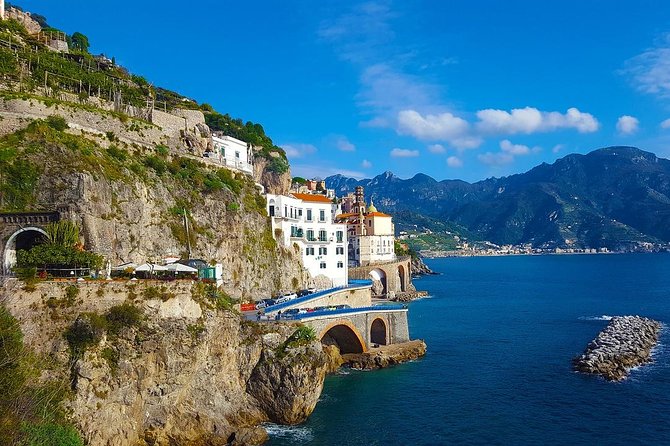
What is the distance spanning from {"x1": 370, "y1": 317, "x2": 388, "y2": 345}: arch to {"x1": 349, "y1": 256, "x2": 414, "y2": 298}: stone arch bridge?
1982 inches

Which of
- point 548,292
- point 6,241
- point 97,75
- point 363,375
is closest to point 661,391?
point 363,375

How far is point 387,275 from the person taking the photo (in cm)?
13512

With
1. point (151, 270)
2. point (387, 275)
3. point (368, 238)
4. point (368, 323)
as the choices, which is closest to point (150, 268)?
point (151, 270)

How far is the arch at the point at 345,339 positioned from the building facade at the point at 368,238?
218ft

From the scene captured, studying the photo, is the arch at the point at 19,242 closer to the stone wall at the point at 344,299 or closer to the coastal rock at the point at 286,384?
the coastal rock at the point at 286,384

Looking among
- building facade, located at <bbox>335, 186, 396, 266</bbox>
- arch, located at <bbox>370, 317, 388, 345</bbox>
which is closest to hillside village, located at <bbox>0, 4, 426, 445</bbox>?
arch, located at <bbox>370, 317, 388, 345</bbox>

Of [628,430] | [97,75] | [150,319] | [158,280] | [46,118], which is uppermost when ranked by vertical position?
[97,75]

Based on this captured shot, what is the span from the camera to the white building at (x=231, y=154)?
261 feet

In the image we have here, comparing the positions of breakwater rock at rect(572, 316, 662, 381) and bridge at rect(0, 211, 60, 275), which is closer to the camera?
bridge at rect(0, 211, 60, 275)

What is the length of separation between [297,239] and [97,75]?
124 ft

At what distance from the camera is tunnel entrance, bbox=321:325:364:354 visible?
218 ft

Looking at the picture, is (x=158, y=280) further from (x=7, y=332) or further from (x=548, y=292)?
(x=548, y=292)

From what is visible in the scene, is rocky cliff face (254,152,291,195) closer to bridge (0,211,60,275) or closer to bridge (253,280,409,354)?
bridge (253,280,409,354)

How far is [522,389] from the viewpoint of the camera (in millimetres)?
57594
